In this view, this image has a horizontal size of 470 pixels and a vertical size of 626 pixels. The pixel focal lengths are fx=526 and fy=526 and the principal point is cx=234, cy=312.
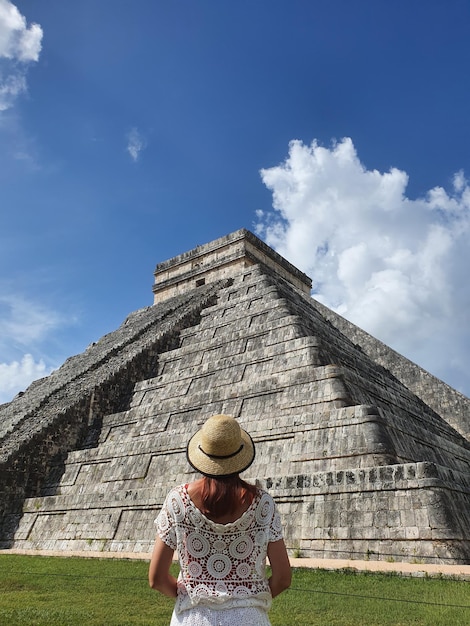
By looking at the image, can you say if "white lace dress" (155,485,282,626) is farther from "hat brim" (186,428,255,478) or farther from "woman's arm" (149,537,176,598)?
"hat brim" (186,428,255,478)

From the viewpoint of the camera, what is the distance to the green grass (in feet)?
13.4

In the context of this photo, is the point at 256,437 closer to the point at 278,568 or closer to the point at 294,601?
the point at 294,601

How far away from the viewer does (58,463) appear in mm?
11539

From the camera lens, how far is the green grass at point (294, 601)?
13.4ft

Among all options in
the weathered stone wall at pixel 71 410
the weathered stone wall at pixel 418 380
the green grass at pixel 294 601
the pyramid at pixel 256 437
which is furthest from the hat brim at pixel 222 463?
the weathered stone wall at pixel 418 380

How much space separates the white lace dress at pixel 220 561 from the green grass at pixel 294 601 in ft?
7.33

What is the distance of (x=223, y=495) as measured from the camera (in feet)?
7.18

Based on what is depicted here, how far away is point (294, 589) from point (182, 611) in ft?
10.8

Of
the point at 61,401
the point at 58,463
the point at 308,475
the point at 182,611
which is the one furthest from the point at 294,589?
the point at 61,401

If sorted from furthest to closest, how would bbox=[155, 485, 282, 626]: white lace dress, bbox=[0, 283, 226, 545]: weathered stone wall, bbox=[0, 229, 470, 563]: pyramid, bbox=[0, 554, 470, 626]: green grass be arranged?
bbox=[0, 283, 226, 545]: weathered stone wall < bbox=[0, 229, 470, 563]: pyramid < bbox=[0, 554, 470, 626]: green grass < bbox=[155, 485, 282, 626]: white lace dress

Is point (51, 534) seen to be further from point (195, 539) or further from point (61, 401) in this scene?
point (195, 539)

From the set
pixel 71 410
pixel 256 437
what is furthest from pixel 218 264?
pixel 256 437

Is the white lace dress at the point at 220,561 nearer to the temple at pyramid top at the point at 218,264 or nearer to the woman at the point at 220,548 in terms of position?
the woman at the point at 220,548

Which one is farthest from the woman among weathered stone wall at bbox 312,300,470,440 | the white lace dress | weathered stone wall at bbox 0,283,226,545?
weathered stone wall at bbox 312,300,470,440
